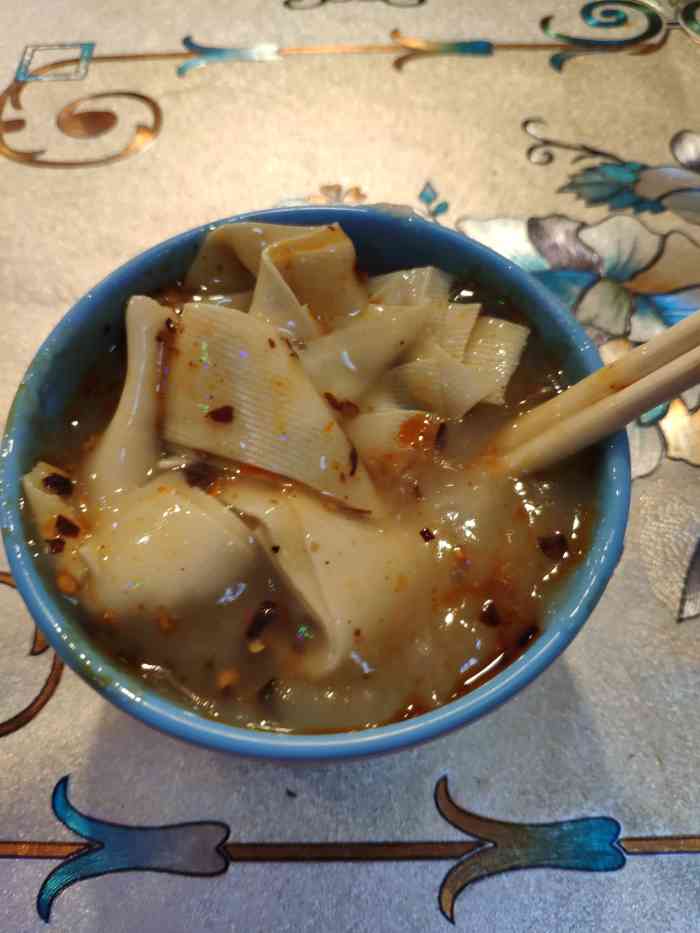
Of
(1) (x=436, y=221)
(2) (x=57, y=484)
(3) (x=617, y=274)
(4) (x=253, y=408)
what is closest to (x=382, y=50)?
(1) (x=436, y=221)

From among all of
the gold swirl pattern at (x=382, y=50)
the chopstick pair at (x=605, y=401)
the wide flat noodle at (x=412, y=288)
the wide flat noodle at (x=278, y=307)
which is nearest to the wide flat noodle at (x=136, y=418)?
the wide flat noodle at (x=278, y=307)

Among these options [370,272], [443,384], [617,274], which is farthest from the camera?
[617,274]

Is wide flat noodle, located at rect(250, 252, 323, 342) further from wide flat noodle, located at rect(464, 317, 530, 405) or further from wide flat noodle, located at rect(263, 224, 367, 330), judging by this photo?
wide flat noodle, located at rect(464, 317, 530, 405)

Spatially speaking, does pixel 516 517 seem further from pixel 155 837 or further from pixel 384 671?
pixel 155 837

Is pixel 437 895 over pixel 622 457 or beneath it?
beneath

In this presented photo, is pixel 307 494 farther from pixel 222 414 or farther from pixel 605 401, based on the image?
pixel 605 401

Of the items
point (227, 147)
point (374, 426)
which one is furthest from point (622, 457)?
point (227, 147)
